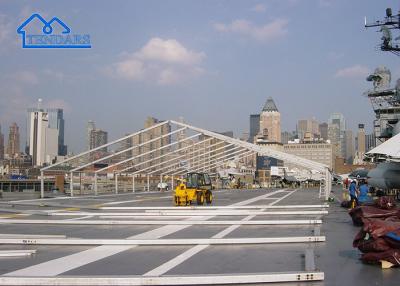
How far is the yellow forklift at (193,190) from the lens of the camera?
27062 millimetres

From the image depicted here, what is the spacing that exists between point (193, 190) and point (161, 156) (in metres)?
21.2

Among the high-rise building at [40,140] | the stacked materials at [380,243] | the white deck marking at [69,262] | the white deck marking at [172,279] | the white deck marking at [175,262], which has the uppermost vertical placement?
the high-rise building at [40,140]

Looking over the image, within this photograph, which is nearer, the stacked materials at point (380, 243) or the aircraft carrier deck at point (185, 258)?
the aircraft carrier deck at point (185, 258)

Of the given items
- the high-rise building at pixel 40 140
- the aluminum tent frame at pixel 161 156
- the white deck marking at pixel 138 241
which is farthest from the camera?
the high-rise building at pixel 40 140

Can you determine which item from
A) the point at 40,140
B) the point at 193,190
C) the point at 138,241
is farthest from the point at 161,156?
the point at 40,140

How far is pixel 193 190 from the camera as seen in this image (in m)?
27.5

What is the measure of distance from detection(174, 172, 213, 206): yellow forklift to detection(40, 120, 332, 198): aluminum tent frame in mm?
9111

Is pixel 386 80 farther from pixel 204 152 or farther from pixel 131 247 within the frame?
pixel 131 247

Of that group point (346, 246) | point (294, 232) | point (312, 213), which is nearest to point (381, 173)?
point (312, 213)

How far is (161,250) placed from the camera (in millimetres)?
11234

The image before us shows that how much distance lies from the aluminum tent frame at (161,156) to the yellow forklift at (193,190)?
911cm

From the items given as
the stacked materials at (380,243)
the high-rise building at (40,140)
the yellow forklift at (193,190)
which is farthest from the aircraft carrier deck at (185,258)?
the high-rise building at (40,140)

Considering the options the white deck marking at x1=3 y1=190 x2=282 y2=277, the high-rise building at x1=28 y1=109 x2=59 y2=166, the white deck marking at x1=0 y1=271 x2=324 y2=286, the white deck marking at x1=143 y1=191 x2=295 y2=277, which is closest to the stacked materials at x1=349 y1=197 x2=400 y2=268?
the white deck marking at x1=0 y1=271 x2=324 y2=286

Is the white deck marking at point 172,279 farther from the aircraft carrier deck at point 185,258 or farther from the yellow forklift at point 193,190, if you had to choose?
the yellow forklift at point 193,190
